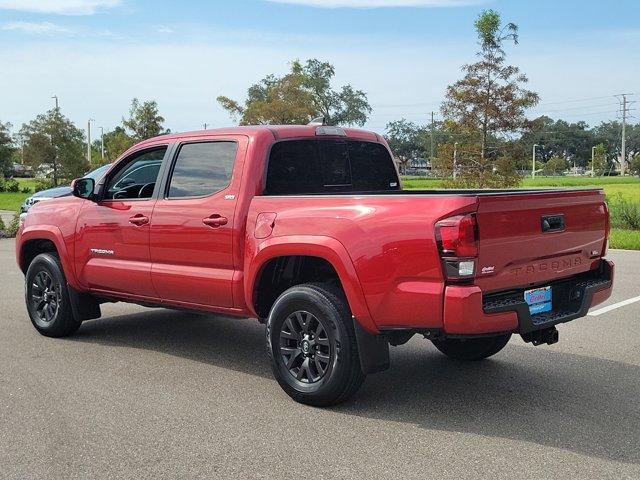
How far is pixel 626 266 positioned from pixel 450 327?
8.82m

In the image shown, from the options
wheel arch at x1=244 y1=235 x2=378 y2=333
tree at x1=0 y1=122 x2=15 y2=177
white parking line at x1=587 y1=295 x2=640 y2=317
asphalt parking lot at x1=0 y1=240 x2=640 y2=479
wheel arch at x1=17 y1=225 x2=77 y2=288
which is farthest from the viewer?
tree at x1=0 y1=122 x2=15 y2=177

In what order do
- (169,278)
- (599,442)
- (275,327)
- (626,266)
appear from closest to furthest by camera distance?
(599,442) < (275,327) < (169,278) < (626,266)

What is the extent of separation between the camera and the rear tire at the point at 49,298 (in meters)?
6.91

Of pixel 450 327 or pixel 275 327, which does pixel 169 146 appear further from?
pixel 450 327

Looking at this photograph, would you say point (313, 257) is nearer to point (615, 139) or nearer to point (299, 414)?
point (299, 414)

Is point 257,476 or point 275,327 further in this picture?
point 275,327

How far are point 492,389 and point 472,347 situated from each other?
0.69 meters

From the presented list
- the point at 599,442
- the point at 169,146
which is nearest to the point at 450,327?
the point at 599,442

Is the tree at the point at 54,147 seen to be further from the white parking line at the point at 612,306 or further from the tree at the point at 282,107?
the white parking line at the point at 612,306

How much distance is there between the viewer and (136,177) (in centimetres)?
654

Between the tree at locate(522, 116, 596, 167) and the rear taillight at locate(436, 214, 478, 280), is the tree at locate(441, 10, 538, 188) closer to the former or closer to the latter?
the rear taillight at locate(436, 214, 478, 280)

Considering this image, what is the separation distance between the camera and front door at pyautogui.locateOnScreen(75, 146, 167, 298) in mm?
6071

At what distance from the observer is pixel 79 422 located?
15.0 feet

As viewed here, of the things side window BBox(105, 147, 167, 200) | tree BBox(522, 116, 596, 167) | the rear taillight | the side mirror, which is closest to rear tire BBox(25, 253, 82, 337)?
the side mirror
